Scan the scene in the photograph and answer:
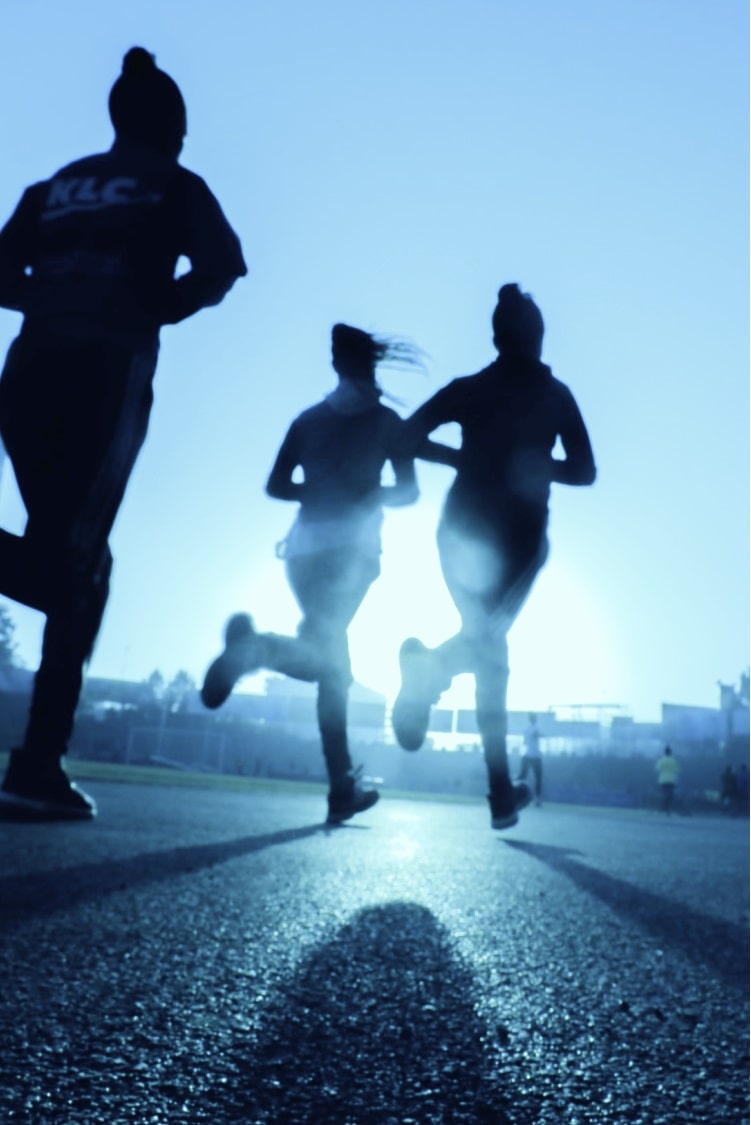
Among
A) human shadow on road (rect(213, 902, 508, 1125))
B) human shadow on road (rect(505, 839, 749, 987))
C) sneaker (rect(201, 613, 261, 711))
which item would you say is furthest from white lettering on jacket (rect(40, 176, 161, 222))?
human shadow on road (rect(505, 839, 749, 987))

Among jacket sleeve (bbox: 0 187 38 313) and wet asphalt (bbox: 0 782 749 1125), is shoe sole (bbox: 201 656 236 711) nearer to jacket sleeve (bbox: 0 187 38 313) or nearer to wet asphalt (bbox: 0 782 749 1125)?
jacket sleeve (bbox: 0 187 38 313)

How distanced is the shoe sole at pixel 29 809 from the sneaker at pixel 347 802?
32 cm

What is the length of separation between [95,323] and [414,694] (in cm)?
43

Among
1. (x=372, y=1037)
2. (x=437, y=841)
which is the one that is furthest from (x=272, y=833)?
(x=372, y=1037)

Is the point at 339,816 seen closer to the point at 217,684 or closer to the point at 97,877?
the point at 217,684

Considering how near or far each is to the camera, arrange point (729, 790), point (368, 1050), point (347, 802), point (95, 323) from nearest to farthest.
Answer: point (95, 323)
point (347, 802)
point (368, 1050)
point (729, 790)

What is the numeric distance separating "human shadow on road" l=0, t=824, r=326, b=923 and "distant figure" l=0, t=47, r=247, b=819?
9.73ft

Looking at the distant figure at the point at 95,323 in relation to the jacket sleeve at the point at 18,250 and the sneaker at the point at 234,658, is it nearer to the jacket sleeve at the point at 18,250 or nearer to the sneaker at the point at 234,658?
the jacket sleeve at the point at 18,250

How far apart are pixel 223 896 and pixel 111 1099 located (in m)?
2.73

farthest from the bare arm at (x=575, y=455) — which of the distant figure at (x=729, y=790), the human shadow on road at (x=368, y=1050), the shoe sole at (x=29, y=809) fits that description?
the distant figure at (x=729, y=790)

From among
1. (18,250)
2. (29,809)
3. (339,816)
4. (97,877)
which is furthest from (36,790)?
(97,877)

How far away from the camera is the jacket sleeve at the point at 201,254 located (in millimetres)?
858

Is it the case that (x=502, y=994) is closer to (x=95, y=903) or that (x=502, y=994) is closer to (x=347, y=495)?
(x=95, y=903)

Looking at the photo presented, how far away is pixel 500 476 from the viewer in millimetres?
855
